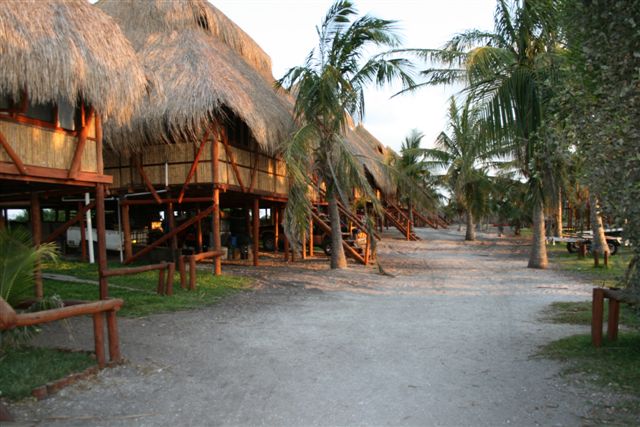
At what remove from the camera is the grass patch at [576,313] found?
22.0 ft

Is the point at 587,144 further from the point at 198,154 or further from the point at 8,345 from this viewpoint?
the point at 198,154

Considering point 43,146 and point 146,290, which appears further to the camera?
point 146,290

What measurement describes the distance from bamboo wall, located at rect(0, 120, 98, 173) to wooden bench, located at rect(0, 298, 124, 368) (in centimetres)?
347

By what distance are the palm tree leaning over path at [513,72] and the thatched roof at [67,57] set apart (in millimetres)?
6270

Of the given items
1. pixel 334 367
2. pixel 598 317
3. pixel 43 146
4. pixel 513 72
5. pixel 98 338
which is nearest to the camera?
pixel 98 338

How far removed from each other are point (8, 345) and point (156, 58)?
9.54 m

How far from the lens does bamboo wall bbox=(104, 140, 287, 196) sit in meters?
12.2

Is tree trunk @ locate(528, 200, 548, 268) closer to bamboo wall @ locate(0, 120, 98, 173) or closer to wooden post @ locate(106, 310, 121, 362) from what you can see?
bamboo wall @ locate(0, 120, 98, 173)

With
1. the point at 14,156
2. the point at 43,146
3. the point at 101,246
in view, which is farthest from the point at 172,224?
the point at 14,156

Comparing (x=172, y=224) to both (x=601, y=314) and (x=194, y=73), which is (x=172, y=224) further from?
(x=601, y=314)

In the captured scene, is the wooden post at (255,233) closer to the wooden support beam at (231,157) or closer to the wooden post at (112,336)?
the wooden support beam at (231,157)

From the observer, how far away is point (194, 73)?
467 inches

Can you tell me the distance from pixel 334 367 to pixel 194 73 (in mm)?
9038

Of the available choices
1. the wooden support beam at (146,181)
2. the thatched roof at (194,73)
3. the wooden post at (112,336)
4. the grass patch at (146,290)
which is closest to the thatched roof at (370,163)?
the thatched roof at (194,73)
